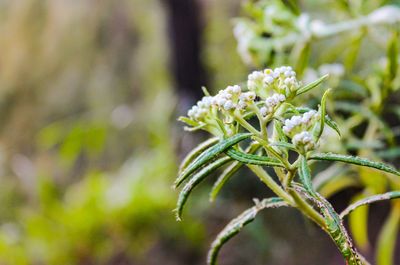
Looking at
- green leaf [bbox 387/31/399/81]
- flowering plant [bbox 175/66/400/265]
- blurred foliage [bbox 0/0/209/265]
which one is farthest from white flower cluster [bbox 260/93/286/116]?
blurred foliage [bbox 0/0/209/265]

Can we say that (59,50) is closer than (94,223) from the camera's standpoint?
No

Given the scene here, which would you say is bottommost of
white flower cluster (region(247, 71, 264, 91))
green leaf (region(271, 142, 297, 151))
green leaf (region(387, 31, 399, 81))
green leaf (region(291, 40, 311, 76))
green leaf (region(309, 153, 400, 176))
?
green leaf (region(309, 153, 400, 176))

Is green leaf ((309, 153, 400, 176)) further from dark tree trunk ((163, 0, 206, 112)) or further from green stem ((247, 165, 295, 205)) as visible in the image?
dark tree trunk ((163, 0, 206, 112))

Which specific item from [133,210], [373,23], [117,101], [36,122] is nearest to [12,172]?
[36,122]

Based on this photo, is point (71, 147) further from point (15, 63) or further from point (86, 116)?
point (15, 63)

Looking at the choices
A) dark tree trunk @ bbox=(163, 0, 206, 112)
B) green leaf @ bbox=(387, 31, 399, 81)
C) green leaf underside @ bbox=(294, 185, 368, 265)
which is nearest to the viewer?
green leaf underside @ bbox=(294, 185, 368, 265)

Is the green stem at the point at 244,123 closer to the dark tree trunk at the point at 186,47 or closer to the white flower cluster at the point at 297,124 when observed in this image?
the white flower cluster at the point at 297,124
